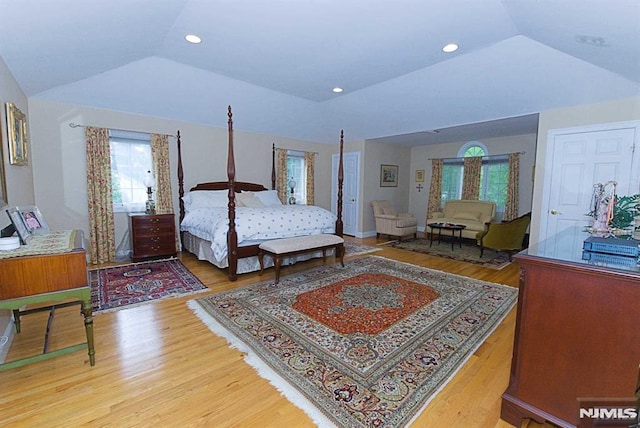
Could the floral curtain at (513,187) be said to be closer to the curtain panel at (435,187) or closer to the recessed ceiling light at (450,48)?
the curtain panel at (435,187)

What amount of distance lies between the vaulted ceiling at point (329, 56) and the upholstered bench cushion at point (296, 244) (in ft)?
7.65

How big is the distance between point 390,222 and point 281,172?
2740 millimetres

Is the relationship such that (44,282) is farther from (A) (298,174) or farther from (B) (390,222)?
(B) (390,222)

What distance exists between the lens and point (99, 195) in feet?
14.6

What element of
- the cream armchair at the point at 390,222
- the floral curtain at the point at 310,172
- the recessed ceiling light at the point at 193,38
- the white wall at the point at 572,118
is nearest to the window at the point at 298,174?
the floral curtain at the point at 310,172

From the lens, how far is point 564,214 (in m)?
4.24

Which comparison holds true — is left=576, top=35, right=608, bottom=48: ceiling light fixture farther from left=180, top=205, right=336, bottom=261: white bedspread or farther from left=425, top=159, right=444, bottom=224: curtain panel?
left=425, top=159, right=444, bottom=224: curtain panel

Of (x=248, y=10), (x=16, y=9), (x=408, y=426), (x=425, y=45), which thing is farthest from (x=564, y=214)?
(x=16, y=9)

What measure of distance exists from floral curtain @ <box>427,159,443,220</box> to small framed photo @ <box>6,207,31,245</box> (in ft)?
24.2

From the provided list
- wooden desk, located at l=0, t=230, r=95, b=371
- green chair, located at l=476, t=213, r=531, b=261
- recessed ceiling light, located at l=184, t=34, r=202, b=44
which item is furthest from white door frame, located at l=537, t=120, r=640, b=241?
wooden desk, located at l=0, t=230, r=95, b=371

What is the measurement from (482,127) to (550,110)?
128 centimetres

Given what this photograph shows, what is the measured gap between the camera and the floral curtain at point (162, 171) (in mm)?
4902

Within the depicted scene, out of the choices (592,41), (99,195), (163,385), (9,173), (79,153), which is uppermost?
(592,41)

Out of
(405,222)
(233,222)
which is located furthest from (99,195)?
(405,222)
